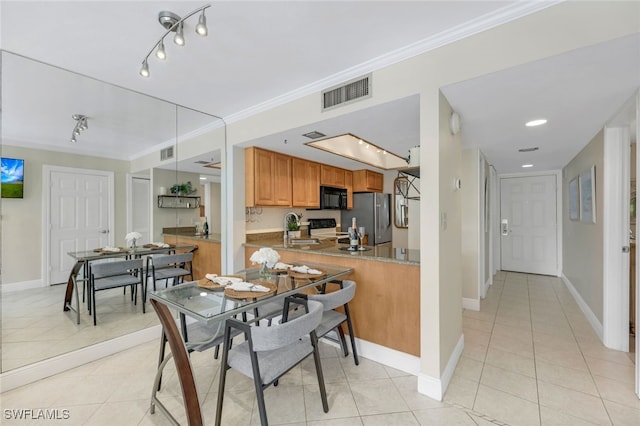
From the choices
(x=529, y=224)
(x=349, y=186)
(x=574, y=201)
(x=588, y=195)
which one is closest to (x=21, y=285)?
(x=349, y=186)

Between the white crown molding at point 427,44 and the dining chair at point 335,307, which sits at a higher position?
the white crown molding at point 427,44

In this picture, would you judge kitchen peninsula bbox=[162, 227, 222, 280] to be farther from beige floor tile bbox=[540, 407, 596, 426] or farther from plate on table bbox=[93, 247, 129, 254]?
beige floor tile bbox=[540, 407, 596, 426]

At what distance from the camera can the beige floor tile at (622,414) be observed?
5.45 ft

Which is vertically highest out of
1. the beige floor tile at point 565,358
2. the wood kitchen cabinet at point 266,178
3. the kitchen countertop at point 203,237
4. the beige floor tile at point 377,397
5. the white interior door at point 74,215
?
the wood kitchen cabinet at point 266,178

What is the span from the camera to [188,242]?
319 cm

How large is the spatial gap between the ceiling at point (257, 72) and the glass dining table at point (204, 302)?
1503 millimetres

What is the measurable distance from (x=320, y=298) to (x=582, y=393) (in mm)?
2020

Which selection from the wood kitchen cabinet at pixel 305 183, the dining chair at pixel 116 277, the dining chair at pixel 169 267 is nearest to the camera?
the dining chair at pixel 116 277

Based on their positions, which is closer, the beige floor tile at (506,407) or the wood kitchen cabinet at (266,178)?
the beige floor tile at (506,407)

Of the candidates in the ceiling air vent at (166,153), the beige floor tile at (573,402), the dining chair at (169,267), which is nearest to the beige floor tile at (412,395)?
the beige floor tile at (573,402)

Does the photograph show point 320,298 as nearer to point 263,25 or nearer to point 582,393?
point 263,25

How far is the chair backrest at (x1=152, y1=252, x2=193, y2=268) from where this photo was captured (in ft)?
9.40

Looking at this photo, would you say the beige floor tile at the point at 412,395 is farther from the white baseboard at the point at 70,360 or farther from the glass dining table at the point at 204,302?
the white baseboard at the point at 70,360

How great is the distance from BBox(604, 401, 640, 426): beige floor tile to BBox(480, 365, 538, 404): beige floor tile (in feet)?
1.26
